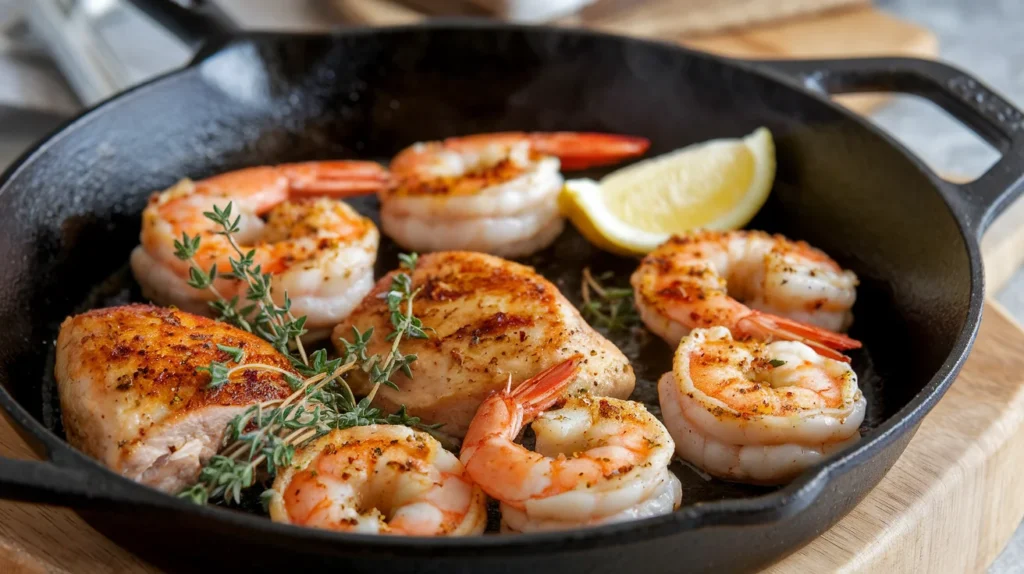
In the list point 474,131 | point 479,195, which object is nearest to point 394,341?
point 479,195

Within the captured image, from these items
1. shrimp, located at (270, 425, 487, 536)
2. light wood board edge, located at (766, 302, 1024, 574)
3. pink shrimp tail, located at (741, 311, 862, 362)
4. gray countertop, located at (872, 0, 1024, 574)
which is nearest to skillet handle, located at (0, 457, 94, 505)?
shrimp, located at (270, 425, 487, 536)

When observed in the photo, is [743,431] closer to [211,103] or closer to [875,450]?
[875,450]

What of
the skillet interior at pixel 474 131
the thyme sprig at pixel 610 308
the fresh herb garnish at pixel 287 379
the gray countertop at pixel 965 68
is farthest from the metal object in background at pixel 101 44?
the gray countertop at pixel 965 68

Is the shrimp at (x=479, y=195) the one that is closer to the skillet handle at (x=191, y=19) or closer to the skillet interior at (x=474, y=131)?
the skillet interior at (x=474, y=131)

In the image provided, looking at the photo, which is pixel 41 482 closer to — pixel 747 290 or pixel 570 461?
pixel 570 461

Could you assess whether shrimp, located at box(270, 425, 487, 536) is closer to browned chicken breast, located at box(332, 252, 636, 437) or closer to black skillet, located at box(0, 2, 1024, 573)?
black skillet, located at box(0, 2, 1024, 573)

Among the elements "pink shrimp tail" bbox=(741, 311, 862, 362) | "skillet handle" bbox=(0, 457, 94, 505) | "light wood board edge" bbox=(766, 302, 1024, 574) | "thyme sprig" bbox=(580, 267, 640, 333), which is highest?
"skillet handle" bbox=(0, 457, 94, 505)

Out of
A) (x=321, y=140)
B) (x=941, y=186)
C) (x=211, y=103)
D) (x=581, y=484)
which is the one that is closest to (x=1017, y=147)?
(x=941, y=186)

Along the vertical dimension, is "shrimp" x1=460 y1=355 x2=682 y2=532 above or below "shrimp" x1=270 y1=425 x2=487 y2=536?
below
